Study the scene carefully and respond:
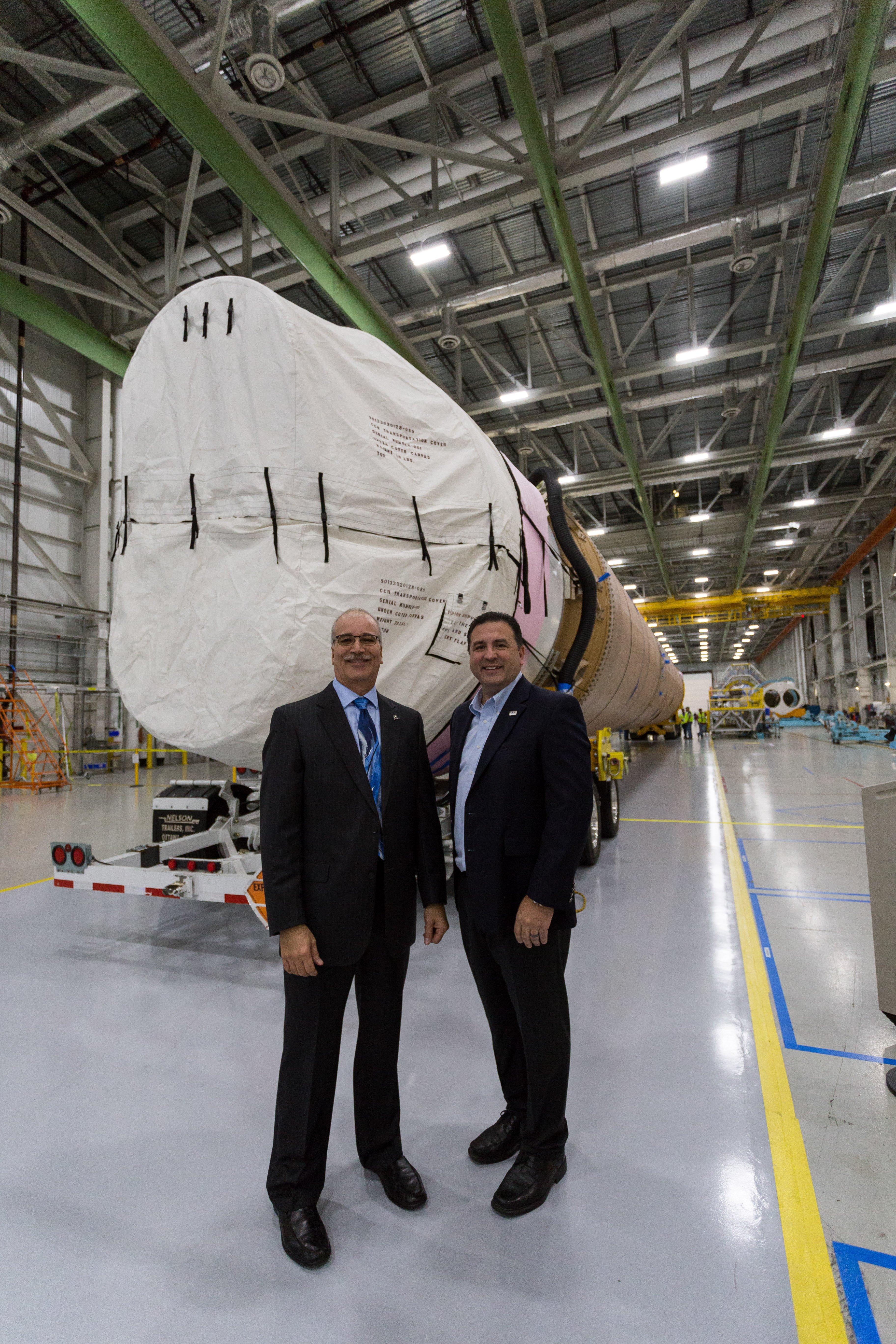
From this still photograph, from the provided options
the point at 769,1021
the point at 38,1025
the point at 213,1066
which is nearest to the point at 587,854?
the point at 769,1021

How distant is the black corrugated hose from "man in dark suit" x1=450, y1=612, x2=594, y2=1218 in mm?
2585

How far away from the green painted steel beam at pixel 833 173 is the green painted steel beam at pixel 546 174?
107 inches

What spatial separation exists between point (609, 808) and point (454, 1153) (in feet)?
15.3

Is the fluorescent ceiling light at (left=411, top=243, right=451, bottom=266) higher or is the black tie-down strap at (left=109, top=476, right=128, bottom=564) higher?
the fluorescent ceiling light at (left=411, top=243, right=451, bottom=266)

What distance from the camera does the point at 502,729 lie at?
6.29 feet

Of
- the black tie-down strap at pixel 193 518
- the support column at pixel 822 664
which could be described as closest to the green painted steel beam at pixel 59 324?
the black tie-down strap at pixel 193 518

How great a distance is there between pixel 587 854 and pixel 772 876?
147cm

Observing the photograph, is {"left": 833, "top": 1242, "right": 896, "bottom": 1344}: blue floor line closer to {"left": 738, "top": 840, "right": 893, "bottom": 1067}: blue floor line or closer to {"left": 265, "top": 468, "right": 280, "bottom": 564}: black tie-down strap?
{"left": 738, "top": 840, "right": 893, "bottom": 1067}: blue floor line

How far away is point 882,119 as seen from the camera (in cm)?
813

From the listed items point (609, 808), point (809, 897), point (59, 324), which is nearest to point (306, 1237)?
point (809, 897)

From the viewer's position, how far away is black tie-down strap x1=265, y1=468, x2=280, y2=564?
267cm

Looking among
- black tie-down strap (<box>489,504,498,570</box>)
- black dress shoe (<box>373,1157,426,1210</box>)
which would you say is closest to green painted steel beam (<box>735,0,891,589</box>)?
black tie-down strap (<box>489,504,498,570</box>)

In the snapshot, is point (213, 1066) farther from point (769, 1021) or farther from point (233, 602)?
point (769, 1021)

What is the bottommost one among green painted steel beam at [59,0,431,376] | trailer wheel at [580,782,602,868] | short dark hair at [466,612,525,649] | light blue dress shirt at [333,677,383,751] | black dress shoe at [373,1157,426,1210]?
black dress shoe at [373,1157,426,1210]
